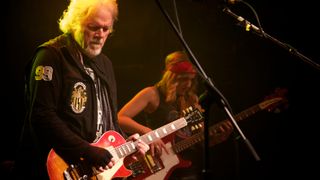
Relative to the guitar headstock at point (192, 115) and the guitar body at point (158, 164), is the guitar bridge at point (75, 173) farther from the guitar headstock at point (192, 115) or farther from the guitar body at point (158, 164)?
the guitar headstock at point (192, 115)

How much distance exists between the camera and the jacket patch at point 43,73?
229 centimetres

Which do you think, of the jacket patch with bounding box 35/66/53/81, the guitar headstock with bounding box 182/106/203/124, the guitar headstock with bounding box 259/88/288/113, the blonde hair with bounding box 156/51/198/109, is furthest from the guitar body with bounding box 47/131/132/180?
the guitar headstock with bounding box 259/88/288/113

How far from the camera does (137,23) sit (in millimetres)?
4441

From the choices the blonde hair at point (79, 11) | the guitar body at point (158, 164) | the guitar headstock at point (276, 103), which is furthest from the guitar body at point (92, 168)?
the guitar headstock at point (276, 103)

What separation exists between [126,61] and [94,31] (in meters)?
1.94

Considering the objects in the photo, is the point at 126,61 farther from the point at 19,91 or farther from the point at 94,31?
the point at 94,31

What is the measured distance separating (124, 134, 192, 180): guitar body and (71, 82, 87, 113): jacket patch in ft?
1.85

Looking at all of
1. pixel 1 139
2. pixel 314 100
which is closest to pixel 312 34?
pixel 314 100

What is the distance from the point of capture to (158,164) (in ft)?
10.8

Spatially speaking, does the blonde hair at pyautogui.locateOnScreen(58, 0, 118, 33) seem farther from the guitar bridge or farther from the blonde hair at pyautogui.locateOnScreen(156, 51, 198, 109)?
the blonde hair at pyautogui.locateOnScreen(156, 51, 198, 109)

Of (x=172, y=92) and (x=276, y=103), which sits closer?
(x=172, y=92)

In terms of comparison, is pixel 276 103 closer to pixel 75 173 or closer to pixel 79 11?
pixel 79 11

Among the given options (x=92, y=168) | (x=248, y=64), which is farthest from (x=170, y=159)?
(x=248, y=64)

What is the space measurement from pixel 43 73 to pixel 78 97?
0.91 ft
